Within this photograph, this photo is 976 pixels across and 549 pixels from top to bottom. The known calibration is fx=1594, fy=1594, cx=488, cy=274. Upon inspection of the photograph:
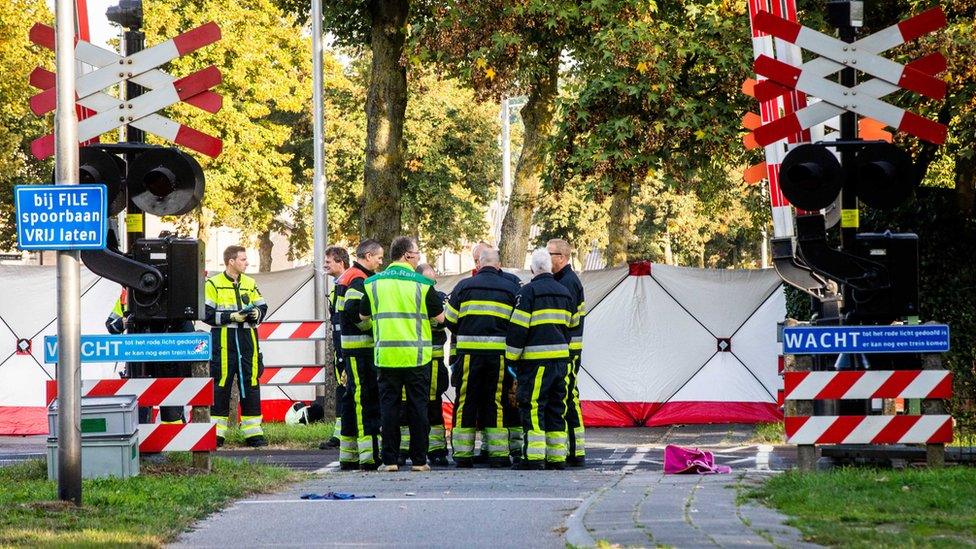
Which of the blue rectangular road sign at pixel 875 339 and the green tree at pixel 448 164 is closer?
the blue rectangular road sign at pixel 875 339

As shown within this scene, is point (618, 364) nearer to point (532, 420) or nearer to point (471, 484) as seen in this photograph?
point (532, 420)

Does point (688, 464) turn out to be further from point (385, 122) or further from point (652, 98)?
point (385, 122)

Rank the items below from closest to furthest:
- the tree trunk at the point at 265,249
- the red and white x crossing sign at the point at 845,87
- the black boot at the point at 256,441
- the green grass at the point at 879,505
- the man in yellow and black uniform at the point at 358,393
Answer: the green grass at the point at 879,505
the red and white x crossing sign at the point at 845,87
the man in yellow and black uniform at the point at 358,393
the black boot at the point at 256,441
the tree trunk at the point at 265,249

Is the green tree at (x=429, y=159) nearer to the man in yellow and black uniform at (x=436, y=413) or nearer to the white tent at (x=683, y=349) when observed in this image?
the white tent at (x=683, y=349)

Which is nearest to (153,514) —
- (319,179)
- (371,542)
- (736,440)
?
(371,542)

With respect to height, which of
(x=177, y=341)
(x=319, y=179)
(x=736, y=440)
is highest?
(x=319, y=179)

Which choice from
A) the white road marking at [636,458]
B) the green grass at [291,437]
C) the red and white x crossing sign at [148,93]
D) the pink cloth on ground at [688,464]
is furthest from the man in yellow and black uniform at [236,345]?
the pink cloth on ground at [688,464]

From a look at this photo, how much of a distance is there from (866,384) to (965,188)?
629 centimetres

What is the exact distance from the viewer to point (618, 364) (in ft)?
70.3

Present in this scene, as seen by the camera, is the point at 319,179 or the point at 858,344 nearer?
the point at 858,344

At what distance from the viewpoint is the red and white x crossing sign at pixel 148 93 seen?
41.3 feet

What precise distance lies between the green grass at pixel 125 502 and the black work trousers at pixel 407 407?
0.96 metres

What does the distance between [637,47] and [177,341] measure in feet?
32.2

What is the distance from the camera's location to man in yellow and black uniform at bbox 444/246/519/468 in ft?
47.1
